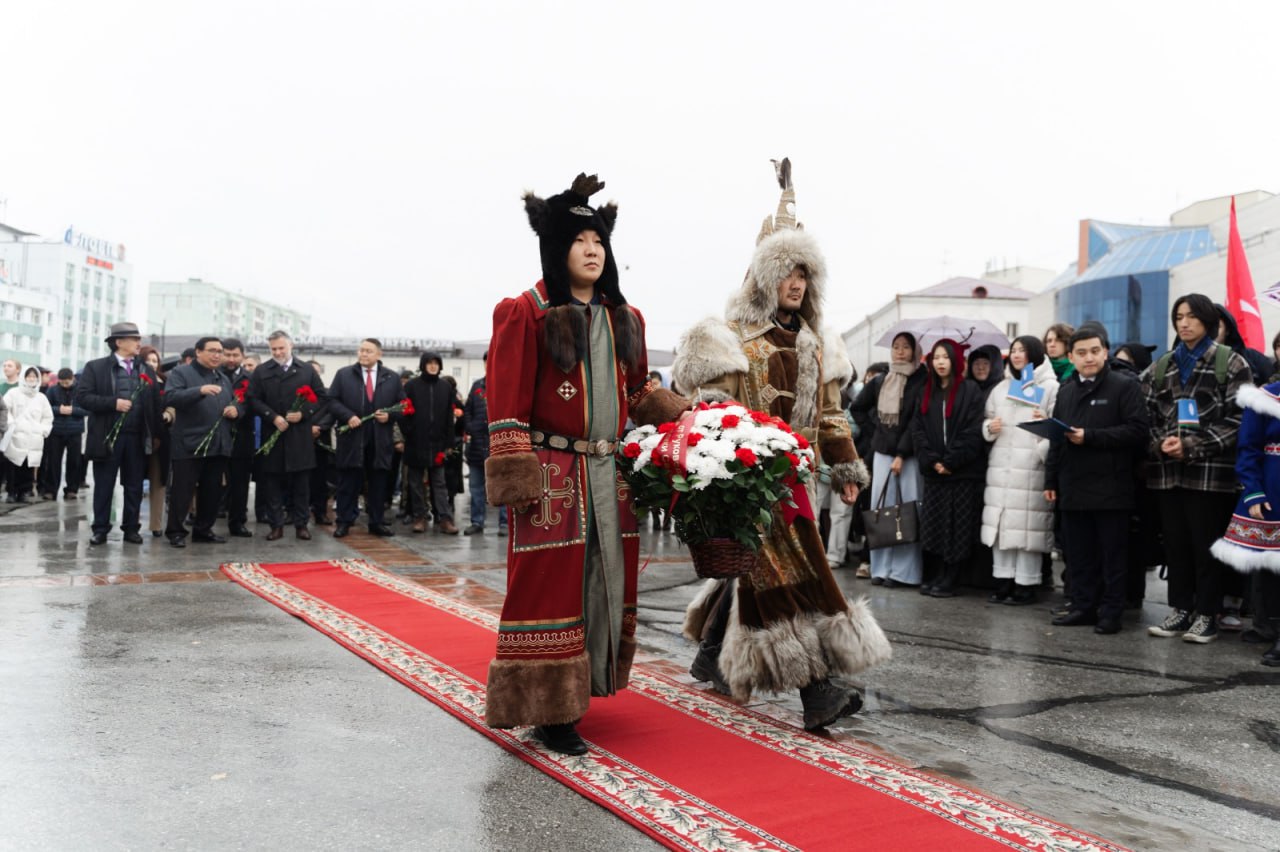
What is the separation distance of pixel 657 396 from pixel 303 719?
6.63 feet

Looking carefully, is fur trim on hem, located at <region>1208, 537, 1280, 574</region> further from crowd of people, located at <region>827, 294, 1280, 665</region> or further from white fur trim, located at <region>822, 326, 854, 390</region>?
white fur trim, located at <region>822, 326, 854, 390</region>

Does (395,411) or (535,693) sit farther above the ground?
(395,411)

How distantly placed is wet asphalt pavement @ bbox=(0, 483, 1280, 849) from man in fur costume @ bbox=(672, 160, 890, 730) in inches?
13.8

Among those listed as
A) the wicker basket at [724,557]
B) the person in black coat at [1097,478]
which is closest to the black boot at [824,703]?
the wicker basket at [724,557]

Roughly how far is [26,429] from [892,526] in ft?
38.3

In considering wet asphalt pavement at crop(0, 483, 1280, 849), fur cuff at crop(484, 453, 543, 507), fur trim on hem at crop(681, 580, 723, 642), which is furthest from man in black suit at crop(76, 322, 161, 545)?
fur cuff at crop(484, 453, 543, 507)

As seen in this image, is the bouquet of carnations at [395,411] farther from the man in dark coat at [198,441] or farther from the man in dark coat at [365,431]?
the man in dark coat at [198,441]

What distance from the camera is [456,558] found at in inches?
391

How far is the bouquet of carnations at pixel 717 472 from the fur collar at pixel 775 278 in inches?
35.6

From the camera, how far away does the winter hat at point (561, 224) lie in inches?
170

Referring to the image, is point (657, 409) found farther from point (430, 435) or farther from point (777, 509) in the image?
point (430, 435)

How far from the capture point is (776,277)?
5066 mm

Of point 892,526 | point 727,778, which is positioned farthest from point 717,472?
point 892,526

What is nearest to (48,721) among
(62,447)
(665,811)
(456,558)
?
(665,811)
